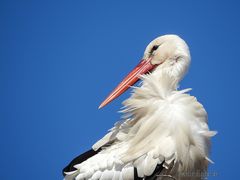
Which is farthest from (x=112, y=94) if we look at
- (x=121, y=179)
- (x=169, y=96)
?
(x=121, y=179)

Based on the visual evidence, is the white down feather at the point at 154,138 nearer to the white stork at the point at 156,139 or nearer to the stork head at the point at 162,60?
the white stork at the point at 156,139

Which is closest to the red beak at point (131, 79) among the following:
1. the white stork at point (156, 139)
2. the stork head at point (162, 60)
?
the stork head at point (162, 60)

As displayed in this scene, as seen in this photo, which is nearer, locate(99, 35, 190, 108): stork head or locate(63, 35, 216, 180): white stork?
locate(63, 35, 216, 180): white stork

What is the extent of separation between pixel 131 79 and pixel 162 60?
0.22m

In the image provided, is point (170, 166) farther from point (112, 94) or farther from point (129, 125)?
point (112, 94)

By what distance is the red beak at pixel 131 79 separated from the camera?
238cm

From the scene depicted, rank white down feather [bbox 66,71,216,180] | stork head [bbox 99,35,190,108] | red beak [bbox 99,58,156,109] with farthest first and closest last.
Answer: red beak [bbox 99,58,156,109]
stork head [bbox 99,35,190,108]
white down feather [bbox 66,71,216,180]

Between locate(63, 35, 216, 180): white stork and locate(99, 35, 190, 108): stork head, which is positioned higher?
locate(99, 35, 190, 108): stork head

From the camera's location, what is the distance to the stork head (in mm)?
2240

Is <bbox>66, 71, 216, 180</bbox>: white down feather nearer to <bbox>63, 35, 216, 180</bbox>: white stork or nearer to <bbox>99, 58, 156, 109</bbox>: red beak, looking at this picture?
<bbox>63, 35, 216, 180</bbox>: white stork

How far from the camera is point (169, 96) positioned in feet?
6.73

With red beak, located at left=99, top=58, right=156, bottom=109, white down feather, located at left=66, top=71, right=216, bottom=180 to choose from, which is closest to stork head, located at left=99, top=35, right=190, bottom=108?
red beak, located at left=99, top=58, right=156, bottom=109

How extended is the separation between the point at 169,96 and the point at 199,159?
0.35 m

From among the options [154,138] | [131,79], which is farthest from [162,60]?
[154,138]
